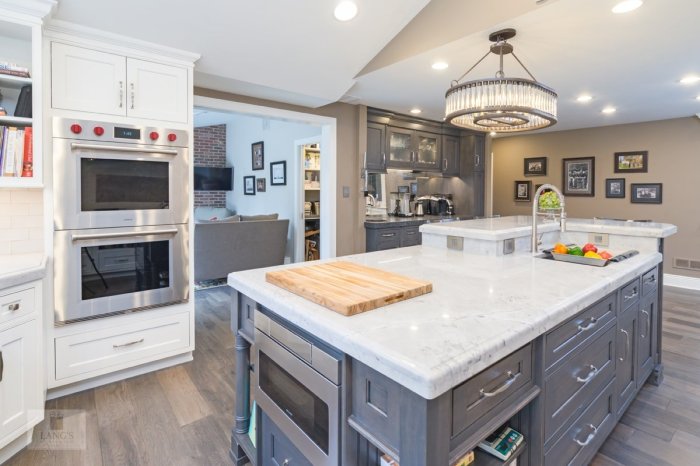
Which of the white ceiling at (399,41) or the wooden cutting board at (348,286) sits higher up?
the white ceiling at (399,41)

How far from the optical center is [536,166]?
6.80m

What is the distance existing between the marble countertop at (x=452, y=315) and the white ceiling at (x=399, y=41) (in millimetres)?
1659

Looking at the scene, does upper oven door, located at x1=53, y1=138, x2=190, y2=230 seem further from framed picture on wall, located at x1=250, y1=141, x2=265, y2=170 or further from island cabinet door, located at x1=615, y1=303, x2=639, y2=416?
framed picture on wall, located at x1=250, y1=141, x2=265, y2=170

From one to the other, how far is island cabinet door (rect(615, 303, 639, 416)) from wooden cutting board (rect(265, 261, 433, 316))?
1235 mm

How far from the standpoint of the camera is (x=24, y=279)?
1878 millimetres

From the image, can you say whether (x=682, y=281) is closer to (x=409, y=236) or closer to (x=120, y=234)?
(x=409, y=236)

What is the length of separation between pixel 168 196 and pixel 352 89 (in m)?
2.23

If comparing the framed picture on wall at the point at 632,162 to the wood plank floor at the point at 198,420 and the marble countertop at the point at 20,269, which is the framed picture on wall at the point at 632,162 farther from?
the marble countertop at the point at 20,269

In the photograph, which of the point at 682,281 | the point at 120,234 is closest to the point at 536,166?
the point at 682,281

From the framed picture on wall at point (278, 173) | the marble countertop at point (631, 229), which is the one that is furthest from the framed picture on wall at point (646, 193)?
the framed picture on wall at point (278, 173)

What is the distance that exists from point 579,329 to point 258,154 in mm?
6375

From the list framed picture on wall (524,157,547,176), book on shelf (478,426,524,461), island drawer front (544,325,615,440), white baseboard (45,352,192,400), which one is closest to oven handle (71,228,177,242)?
white baseboard (45,352,192,400)

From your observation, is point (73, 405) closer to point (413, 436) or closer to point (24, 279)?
point (24, 279)

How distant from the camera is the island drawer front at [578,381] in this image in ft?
4.37
